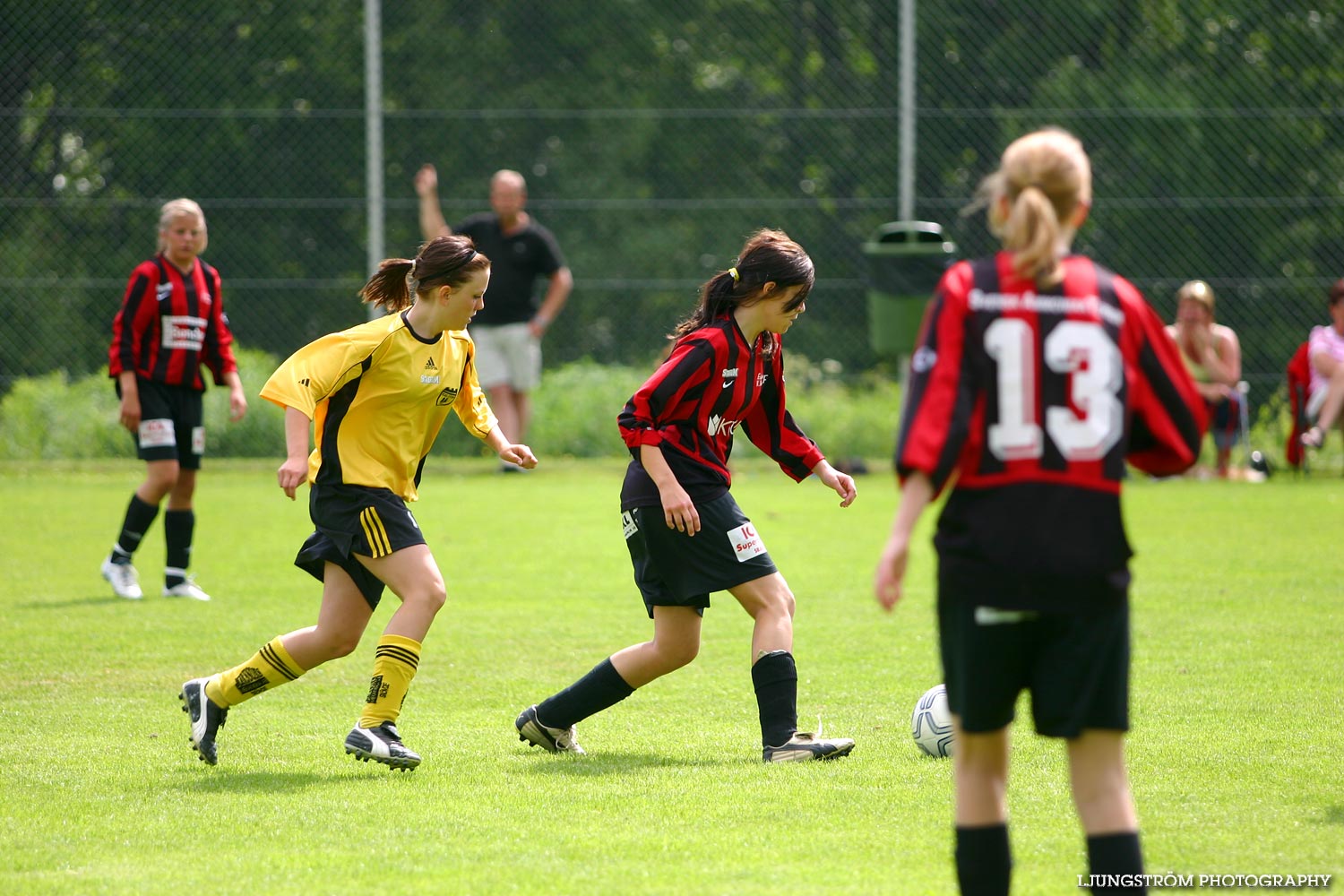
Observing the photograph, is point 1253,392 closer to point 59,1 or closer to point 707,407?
point 707,407

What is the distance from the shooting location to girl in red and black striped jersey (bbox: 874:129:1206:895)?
9.21 ft

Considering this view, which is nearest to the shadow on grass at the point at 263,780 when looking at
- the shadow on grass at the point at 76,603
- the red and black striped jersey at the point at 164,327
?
the shadow on grass at the point at 76,603

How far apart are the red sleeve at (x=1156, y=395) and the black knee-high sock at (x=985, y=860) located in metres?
0.75

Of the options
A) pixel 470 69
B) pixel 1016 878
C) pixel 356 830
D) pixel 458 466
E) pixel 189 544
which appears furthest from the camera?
pixel 470 69

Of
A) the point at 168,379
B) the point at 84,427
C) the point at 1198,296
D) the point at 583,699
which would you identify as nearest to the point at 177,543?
the point at 168,379

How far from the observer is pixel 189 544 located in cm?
804

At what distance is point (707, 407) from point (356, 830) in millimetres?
1672

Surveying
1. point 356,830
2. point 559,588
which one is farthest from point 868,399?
point 356,830

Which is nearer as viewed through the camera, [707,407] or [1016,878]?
[1016,878]

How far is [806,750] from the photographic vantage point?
4.67m

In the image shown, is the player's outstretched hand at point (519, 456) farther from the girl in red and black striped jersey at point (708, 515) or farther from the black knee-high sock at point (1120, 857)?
the black knee-high sock at point (1120, 857)

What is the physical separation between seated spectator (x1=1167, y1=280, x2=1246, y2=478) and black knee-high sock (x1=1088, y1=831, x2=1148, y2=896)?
10.5 m

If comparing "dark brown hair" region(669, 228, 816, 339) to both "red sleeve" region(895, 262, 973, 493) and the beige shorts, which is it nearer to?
"red sleeve" region(895, 262, 973, 493)

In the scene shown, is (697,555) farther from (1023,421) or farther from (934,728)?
(1023,421)
